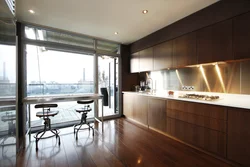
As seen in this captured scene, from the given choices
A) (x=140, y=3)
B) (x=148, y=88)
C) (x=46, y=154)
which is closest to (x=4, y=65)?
(x=46, y=154)

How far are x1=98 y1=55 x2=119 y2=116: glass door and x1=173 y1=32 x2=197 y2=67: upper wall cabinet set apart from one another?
221cm

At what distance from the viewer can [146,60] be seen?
365cm

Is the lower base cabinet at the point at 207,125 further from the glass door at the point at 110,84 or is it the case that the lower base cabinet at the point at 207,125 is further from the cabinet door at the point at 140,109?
the glass door at the point at 110,84

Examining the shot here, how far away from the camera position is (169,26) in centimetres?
289

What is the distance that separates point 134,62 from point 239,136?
3221 mm

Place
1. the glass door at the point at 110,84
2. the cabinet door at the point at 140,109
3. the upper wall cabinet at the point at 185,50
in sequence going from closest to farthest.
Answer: the upper wall cabinet at the point at 185,50 < the cabinet door at the point at 140,109 < the glass door at the point at 110,84

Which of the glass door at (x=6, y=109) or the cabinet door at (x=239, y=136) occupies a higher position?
the glass door at (x=6, y=109)

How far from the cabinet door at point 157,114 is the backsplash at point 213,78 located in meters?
0.74

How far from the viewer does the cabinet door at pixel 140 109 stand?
128 inches

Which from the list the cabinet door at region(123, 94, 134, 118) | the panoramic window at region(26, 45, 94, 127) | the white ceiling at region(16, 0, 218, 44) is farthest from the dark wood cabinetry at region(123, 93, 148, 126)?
the white ceiling at region(16, 0, 218, 44)

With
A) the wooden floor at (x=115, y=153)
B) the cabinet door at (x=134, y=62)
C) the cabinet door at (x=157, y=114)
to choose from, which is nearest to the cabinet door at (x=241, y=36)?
the cabinet door at (x=157, y=114)

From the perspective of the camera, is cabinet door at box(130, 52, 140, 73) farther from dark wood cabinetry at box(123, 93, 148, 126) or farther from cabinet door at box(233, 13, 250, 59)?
cabinet door at box(233, 13, 250, 59)

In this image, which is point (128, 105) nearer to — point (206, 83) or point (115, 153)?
point (115, 153)

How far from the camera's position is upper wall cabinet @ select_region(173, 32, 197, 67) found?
244cm
